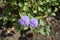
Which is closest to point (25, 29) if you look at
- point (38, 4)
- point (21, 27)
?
point (21, 27)

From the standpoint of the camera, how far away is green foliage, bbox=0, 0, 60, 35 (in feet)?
8.22

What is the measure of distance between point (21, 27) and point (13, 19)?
0.17 metres

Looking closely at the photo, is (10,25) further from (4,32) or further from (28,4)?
(28,4)

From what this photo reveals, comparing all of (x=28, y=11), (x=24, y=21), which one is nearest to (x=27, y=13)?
(x=28, y=11)

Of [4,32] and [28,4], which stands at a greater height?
[28,4]

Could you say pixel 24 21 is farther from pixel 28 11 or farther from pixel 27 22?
pixel 28 11

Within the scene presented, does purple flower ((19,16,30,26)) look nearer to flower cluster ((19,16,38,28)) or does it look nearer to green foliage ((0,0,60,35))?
flower cluster ((19,16,38,28))

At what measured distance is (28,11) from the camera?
8.31ft

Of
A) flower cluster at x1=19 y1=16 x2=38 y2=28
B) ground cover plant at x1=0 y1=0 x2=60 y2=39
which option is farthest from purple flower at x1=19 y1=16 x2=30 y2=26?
ground cover plant at x1=0 y1=0 x2=60 y2=39

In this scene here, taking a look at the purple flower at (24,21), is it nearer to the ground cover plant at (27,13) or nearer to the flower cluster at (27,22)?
the flower cluster at (27,22)

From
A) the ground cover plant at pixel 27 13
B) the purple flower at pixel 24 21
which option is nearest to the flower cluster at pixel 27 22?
the purple flower at pixel 24 21

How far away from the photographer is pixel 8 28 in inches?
102

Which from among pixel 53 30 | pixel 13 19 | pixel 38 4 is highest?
pixel 38 4

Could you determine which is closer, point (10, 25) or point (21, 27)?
point (21, 27)
